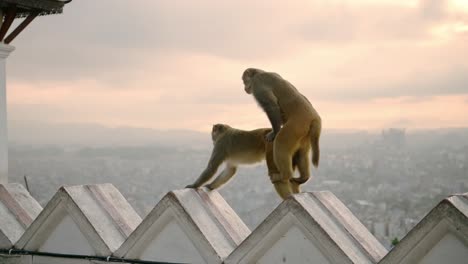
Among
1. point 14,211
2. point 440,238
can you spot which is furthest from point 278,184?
point 14,211

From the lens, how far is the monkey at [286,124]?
5469 millimetres

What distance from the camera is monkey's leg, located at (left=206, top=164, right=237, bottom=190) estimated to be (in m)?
5.79

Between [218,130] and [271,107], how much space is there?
687mm

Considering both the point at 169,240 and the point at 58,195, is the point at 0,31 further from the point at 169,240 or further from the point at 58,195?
the point at 169,240

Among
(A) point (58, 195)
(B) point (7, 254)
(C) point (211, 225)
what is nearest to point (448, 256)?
(C) point (211, 225)

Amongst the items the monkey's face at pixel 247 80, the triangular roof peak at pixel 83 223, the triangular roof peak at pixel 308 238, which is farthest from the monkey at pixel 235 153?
the triangular roof peak at pixel 308 238

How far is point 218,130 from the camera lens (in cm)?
627

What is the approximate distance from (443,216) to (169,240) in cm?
184

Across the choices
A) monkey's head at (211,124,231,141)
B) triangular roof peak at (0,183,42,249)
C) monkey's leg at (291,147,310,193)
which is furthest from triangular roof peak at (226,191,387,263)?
triangular roof peak at (0,183,42,249)

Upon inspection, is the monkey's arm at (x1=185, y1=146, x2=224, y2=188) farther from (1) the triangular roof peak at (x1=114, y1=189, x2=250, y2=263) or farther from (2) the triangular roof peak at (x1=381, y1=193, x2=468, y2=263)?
(2) the triangular roof peak at (x1=381, y1=193, x2=468, y2=263)

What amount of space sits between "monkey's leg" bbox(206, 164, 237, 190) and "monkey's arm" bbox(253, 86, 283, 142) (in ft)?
1.46

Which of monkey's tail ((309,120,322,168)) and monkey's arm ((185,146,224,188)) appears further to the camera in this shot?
monkey's arm ((185,146,224,188))

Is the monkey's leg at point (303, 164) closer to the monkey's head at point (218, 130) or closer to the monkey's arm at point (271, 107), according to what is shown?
the monkey's arm at point (271, 107)

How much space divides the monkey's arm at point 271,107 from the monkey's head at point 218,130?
460mm
